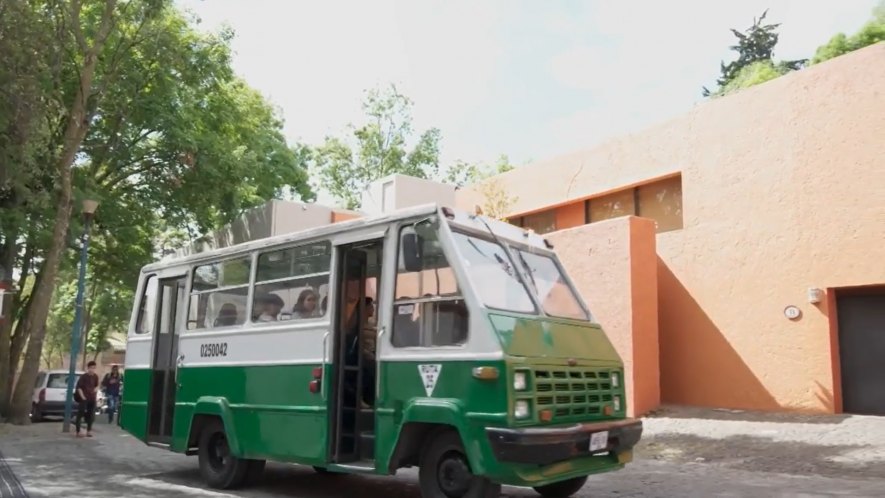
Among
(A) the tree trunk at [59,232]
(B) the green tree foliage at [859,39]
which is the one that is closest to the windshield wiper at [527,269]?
(A) the tree trunk at [59,232]

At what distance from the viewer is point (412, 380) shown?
6473mm

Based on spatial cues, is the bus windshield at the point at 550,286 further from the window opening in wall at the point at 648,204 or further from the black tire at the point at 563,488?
the window opening in wall at the point at 648,204

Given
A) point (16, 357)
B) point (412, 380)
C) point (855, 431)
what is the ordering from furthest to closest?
1. point (16, 357)
2. point (855, 431)
3. point (412, 380)

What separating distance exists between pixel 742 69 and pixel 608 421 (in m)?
41.0

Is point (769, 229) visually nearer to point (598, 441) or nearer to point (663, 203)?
point (663, 203)

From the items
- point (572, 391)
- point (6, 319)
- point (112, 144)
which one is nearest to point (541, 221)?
point (112, 144)

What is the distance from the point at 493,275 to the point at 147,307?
5.70 metres

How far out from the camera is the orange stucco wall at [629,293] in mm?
13867

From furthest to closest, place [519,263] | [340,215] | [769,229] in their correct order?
[340,215], [769,229], [519,263]

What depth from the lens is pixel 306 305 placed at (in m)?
7.70

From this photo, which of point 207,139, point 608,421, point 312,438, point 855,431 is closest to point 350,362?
point 312,438

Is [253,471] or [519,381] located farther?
[253,471]

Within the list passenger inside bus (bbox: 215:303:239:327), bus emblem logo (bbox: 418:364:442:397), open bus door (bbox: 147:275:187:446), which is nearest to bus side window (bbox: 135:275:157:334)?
open bus door (bbox: 147:275:187:446)

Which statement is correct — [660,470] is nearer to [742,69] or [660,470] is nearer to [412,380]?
[412,380]
